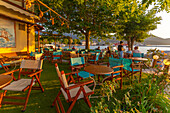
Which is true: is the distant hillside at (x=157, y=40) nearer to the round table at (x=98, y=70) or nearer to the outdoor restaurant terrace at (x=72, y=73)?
the outdoor restaurant terrace at (x=72, y=73)

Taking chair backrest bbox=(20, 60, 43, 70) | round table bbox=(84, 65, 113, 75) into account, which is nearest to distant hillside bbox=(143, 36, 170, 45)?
round table bbox=(84, 65, 113, 75)

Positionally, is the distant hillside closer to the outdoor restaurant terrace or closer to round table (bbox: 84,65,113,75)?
the outdoor restaurant terrace

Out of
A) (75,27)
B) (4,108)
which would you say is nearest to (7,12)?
(75,27)

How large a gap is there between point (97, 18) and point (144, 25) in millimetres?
9294

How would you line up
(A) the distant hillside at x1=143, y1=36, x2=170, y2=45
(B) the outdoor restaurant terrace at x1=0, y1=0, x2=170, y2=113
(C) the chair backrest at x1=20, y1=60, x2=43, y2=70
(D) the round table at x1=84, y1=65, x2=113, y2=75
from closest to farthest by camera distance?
(B) the outdoor restaurant terrace at x1=0, y1=0, x2=170, y2=113 < (D) the round table at x1=84, y1=65, x2=113, y2=75 < (C) the chair backrest at x1=20, y1=60, x2=43, y2=70 < (A) the distant hillside at x1=143, y1=36, x2=170, y2=45

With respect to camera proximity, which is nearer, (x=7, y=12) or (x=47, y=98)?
(x=47, y=98)

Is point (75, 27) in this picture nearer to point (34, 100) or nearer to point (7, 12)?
point (7, 12)

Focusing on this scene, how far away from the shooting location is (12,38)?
655 cm

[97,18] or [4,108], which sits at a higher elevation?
[97,18]

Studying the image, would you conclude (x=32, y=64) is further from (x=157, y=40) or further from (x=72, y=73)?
(x=157, y=40)

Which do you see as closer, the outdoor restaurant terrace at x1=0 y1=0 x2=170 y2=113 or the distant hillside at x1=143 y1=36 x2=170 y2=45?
the outdoor restaurant terrace at x1=0 y1=0 x2=170 y2=113

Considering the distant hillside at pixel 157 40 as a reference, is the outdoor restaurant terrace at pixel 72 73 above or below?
below

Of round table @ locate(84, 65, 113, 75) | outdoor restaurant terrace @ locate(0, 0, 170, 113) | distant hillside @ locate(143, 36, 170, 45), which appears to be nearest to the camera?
outdoor restaurant terrace @ locate(0, 0, 170, 113)

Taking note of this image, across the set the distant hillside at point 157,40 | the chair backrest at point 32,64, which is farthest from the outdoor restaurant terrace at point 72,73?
the distant hillside at point 157,40
